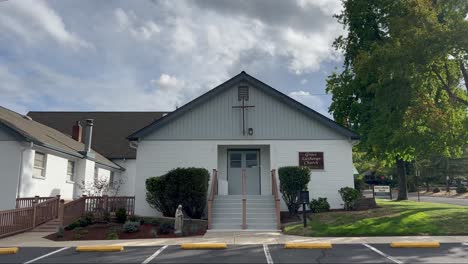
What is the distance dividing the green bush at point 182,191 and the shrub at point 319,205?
5117 mm

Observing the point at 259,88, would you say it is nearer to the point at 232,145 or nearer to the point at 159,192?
the point at 232,145

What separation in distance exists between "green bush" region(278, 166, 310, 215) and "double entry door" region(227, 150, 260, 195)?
2216 mm

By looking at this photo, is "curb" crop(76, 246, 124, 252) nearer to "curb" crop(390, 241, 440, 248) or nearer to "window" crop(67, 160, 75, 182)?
"curb" crop(390, 241, 440, 248)

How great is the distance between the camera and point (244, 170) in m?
18.3

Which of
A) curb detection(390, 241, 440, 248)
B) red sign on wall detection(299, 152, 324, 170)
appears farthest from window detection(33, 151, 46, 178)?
curb detection(390, 241, 440, 248)

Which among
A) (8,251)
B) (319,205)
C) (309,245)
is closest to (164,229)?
(8,251)

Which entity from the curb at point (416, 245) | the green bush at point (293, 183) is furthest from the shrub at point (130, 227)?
the curb at point (416, 245)

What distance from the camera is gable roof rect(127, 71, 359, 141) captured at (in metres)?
17.5

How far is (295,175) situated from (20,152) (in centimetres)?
1252

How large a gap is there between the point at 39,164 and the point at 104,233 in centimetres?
654

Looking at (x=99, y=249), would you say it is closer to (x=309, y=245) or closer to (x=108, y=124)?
(x=309, y=245)

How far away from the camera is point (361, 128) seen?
2488cm

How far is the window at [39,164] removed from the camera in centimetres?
1696

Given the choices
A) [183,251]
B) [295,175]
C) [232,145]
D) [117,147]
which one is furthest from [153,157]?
[117,147]
